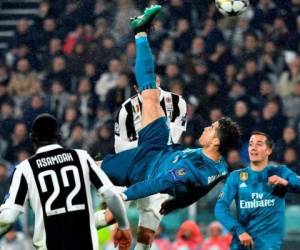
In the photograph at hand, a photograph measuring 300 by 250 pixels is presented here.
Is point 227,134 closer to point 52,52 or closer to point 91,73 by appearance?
point 91,73

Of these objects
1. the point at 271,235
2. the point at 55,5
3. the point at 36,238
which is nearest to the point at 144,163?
the point at 271,235

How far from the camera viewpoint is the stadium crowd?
14.7 meters

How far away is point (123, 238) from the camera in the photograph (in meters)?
8.36

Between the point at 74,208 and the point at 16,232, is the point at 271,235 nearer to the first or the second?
the point at 74,208

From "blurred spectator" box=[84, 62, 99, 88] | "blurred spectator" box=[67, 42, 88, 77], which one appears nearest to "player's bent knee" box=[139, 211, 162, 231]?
"blurred spectator" box=[84, 62, 99, 88]

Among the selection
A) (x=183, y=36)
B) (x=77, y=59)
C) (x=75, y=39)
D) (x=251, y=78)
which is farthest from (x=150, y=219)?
(x=75, y=39)

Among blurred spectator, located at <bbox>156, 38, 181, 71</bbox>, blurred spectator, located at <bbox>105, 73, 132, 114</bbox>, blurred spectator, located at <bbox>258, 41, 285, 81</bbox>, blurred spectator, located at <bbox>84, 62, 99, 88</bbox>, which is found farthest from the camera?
blurred spectator, located at <bbox>84, 62, 99, 88</bbox>

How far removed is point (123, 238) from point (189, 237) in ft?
15.9

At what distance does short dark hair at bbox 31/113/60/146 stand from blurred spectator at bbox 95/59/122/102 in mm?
7827

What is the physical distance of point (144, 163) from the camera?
32.3ft

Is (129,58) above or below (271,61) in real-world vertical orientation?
above

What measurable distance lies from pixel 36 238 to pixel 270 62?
7.89 metres

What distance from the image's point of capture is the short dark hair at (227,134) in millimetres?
9578

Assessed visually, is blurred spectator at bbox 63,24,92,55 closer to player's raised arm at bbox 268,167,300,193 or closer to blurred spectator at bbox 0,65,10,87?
blurred spectator at bbox 0,65,10,87
